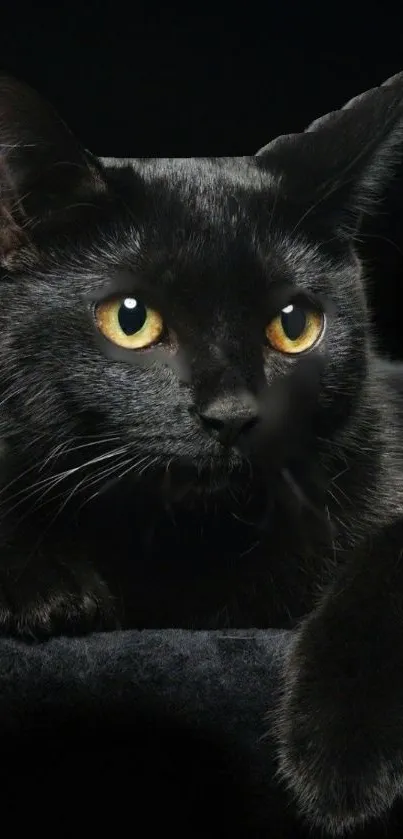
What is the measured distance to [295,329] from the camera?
0.82m

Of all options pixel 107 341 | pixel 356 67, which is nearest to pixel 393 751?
pixel 107 341

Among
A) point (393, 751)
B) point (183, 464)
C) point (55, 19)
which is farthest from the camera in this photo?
point (55, 19)

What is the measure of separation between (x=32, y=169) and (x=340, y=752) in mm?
537

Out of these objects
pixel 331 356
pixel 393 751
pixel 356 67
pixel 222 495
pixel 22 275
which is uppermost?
pixel 356 67

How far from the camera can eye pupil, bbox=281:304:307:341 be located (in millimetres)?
811

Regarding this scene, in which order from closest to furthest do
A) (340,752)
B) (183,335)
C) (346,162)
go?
(340,752)
(183,335)
(346,162)

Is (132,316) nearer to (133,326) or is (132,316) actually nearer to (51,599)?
(133,326)

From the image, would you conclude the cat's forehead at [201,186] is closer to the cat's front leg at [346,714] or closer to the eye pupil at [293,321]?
the eye pupil at [293,321]

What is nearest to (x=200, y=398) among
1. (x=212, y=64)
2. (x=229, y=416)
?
(x=229, y=416)

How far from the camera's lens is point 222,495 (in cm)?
82

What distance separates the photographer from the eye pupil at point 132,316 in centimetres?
78

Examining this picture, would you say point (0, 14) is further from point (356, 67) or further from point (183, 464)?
point (183, 464)

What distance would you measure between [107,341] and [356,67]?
2.04 ft

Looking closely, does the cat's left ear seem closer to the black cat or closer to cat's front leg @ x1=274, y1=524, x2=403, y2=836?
the black cat
